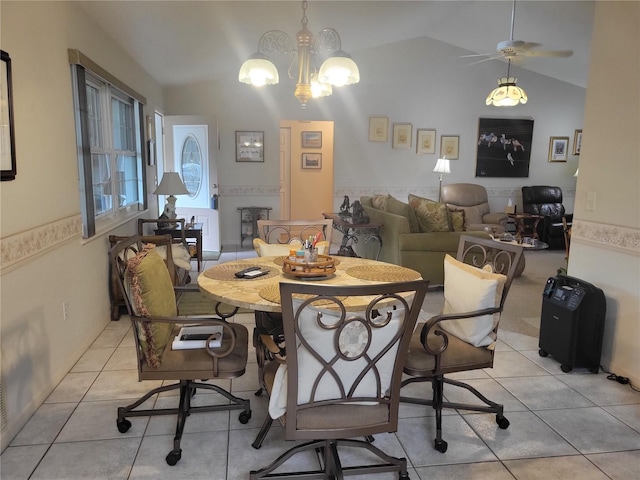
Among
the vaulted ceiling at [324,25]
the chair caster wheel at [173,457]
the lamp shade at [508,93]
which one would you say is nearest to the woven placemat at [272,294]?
the chair caster wheel at [173,457]

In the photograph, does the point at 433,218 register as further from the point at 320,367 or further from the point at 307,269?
the point at 320,367

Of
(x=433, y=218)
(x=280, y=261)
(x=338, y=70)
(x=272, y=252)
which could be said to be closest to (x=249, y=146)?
(x=433, y=218)

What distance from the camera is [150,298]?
196cm

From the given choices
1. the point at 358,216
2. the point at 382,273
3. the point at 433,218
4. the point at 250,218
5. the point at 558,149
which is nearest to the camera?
the point at 382,273

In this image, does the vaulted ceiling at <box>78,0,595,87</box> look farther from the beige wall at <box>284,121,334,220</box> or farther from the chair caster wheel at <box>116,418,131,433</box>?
the chair caster wheel at <box>116,418,131,433</box>

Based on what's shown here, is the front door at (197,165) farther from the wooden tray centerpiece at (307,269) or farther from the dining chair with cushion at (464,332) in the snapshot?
the dining chair with cushion at (464,332)

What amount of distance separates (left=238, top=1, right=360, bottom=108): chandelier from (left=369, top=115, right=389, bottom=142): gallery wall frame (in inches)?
154

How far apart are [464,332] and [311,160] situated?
6579 mm

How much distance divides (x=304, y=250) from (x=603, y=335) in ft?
6.72

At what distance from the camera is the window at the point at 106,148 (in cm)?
321

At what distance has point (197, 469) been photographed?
1971 millimetres

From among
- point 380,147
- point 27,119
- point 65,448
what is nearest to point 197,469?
point 65,448

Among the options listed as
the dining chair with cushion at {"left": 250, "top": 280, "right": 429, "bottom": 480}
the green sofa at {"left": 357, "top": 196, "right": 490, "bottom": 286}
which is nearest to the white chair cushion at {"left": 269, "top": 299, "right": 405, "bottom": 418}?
the dining chair with cushion at {"left": 250, "top": 280, "right": 429, "bottom": 480}

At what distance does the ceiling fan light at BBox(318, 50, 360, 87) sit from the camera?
268 cm
